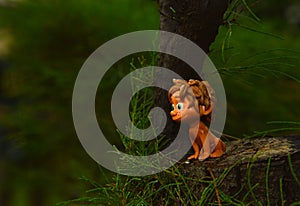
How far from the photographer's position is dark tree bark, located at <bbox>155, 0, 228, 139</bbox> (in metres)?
0.49

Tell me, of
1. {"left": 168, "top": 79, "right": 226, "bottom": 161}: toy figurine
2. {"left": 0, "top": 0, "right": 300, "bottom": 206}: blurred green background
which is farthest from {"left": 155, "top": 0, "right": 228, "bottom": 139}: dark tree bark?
{"left": 0, "top": 0, "right": 300, "bottom": 206}: blurred green background

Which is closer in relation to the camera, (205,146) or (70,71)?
(205,146)

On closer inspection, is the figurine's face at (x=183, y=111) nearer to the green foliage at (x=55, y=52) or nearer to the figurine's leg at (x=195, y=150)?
the figurine's leg at (x=195, y=150)

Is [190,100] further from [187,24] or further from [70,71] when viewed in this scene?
[70,71]

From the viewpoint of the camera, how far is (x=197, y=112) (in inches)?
18.9

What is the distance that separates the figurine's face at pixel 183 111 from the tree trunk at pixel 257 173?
1.6 inches

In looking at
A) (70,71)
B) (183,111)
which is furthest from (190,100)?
(70,71)

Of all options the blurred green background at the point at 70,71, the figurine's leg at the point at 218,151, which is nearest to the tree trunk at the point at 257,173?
the figurine's leg at the point at 218,151

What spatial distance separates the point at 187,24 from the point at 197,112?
3.3 inches

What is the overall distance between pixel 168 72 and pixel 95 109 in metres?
0.50

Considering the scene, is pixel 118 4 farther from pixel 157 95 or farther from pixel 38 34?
pixel 157 95

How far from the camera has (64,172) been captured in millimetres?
1307

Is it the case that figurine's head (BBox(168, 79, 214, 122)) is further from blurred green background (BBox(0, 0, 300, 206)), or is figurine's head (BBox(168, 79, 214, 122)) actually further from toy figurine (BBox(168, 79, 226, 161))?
blurred green background (BBox(0, 0, 300, 206))

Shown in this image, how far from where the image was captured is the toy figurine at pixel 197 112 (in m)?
0.48
